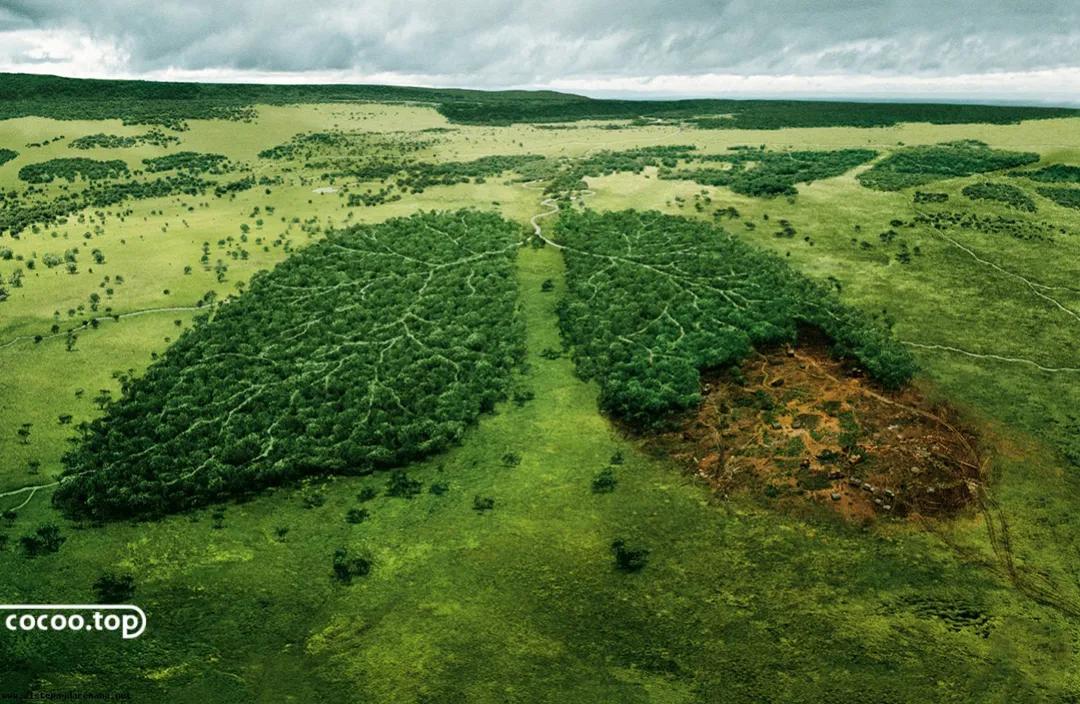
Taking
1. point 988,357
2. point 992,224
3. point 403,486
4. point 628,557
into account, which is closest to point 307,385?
point 403,486

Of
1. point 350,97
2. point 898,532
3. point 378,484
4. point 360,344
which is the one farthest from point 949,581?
point 350,97

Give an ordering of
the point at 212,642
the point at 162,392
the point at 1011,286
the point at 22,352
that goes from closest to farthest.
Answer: the point at 212,642, the point at 162,392, the point at 22,352, the point at 1011,286

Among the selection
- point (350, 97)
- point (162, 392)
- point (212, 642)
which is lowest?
point (212, 642)

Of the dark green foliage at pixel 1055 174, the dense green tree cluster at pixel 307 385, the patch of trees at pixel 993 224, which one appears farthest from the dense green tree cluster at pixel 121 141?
the dark green foliage at pixel 1055 174

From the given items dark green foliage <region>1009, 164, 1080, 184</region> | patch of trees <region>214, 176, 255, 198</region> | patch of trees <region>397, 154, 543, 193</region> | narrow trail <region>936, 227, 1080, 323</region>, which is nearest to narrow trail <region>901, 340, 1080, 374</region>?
narrow trail <region>936, 227, 1080, 323</region>

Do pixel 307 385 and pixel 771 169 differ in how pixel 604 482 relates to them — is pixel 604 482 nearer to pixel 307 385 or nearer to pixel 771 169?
pixel 307 385

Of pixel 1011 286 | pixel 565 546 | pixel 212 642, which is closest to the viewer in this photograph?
pixel 212 642

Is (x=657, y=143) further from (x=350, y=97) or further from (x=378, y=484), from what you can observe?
(x=350, y=97)

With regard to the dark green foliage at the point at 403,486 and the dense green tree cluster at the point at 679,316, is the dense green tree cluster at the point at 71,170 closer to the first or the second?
the dense green tree cluster at the point at 679,316
